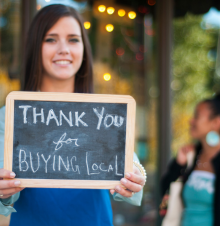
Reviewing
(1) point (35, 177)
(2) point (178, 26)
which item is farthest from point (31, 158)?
(2) point (178, 26)

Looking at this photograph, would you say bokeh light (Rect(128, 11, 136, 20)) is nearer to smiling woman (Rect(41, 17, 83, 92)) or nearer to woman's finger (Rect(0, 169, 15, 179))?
smiling woman (Rect(41, 17, 83, 92))

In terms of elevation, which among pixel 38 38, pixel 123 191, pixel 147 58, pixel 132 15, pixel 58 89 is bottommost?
pixel 123 191

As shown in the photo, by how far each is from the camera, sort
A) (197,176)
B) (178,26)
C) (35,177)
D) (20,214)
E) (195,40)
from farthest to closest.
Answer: (195,40) → (178,26) → (197,176) → (20,214) → (35,177)

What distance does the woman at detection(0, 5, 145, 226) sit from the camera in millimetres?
1187

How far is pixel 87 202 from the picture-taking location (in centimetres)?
127

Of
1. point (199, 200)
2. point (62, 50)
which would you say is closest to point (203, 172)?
point (199, 200)

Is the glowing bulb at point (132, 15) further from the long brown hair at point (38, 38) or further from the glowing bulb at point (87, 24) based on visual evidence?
the long brown hair at point (38, 38)

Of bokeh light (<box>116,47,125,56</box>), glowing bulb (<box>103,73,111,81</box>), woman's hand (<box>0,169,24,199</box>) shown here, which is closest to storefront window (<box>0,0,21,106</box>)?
glowing bulb (<box>103,73,111,81</box>)

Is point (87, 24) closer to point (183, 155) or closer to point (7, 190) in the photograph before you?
point (183, 155)

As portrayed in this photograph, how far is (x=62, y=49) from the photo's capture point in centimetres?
134

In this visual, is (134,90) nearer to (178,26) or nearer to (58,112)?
(178,26)

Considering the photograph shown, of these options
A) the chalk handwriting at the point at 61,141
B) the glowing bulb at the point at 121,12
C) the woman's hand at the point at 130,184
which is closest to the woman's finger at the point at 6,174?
the chalk handwriting at the point at 61,141

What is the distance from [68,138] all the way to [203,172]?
1.54 metres

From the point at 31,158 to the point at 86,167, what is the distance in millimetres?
236
